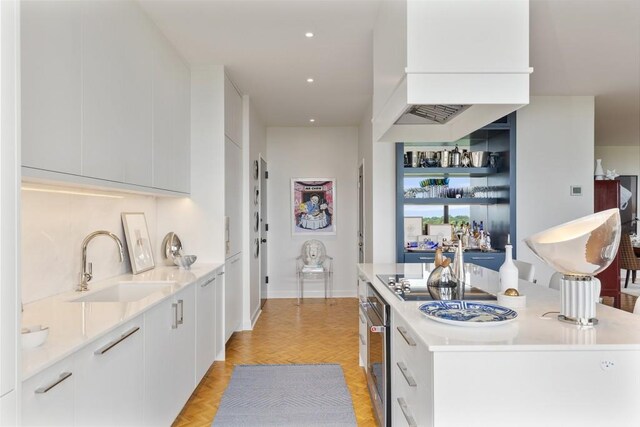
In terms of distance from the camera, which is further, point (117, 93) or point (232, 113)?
point (232, 113)

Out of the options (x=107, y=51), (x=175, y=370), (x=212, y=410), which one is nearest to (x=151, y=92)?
(x=107, y=51)

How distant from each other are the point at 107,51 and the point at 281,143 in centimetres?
460

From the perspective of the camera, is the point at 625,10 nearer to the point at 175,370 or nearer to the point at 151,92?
the point at 151,92

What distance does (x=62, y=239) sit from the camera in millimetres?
2381

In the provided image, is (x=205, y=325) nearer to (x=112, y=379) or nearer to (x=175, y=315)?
(x=175, y=315)

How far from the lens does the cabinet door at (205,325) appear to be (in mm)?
3066

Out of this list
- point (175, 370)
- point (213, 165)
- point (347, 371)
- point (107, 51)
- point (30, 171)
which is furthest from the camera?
point (213, 165)

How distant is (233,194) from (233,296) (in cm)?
104

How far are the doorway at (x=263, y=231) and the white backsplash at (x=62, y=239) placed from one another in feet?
9.96

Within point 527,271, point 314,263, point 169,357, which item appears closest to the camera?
point 169,357

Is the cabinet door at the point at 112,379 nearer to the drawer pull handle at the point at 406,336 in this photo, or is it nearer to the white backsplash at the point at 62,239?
the white backsplash at the point at 62,239

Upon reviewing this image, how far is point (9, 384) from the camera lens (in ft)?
3.40

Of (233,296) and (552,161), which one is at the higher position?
(552,161)

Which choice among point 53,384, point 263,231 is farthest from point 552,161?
point 53,384
